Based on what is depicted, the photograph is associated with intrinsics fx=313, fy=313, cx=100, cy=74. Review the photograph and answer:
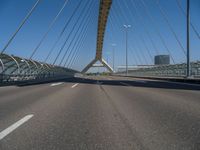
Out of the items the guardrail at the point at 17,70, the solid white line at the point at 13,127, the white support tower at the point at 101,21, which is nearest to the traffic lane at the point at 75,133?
the solid white line at the point at 13,127

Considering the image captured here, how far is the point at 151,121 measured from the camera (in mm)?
6754

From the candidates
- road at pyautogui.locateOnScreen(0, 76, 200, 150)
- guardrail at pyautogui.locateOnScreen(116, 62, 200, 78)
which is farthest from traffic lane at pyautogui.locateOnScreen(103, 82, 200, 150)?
guardrail at pyautogui.locateOnScreen(116, 62, 200, 78)

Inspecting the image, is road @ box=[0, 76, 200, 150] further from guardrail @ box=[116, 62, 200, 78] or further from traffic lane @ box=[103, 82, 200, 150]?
guardrail @ box=[116, 62, 200, 78]

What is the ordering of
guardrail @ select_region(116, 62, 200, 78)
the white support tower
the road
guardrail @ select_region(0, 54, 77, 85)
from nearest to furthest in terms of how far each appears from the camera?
the road → guardrail @ select_region(0, 54, 77, 85) → guardrail @ select_region(116, 62, 200, 78) → the white support tower

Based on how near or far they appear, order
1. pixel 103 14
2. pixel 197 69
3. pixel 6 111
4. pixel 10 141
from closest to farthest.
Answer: pixel 10 141 < pixel 6 111 < pixel 197 69 < pixel 103 14

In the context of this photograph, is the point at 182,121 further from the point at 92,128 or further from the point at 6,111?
the point at 6,111

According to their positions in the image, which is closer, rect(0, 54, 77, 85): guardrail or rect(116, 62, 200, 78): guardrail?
rect(0, 54, 77, 85): guardrail

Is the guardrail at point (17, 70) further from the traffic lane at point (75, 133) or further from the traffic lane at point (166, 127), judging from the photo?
the traffic lane at point (166, 127)

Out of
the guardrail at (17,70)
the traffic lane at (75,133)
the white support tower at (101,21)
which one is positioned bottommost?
the traffic lane at (75,133)

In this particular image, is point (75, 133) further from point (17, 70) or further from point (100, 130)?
point (17, 70)

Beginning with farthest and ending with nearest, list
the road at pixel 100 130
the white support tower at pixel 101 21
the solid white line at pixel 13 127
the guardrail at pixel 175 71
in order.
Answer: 1. the white support tower at pixel 101 21
2. the guardrail at pixel 175 71
3. the solid white line at pixel 13 127
4. the road at pixel 100 130

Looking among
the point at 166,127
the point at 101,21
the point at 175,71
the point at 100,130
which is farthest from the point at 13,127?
the point at 101,21

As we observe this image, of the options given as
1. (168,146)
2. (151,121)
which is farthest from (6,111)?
(168,146)

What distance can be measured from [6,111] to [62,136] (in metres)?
3.60
